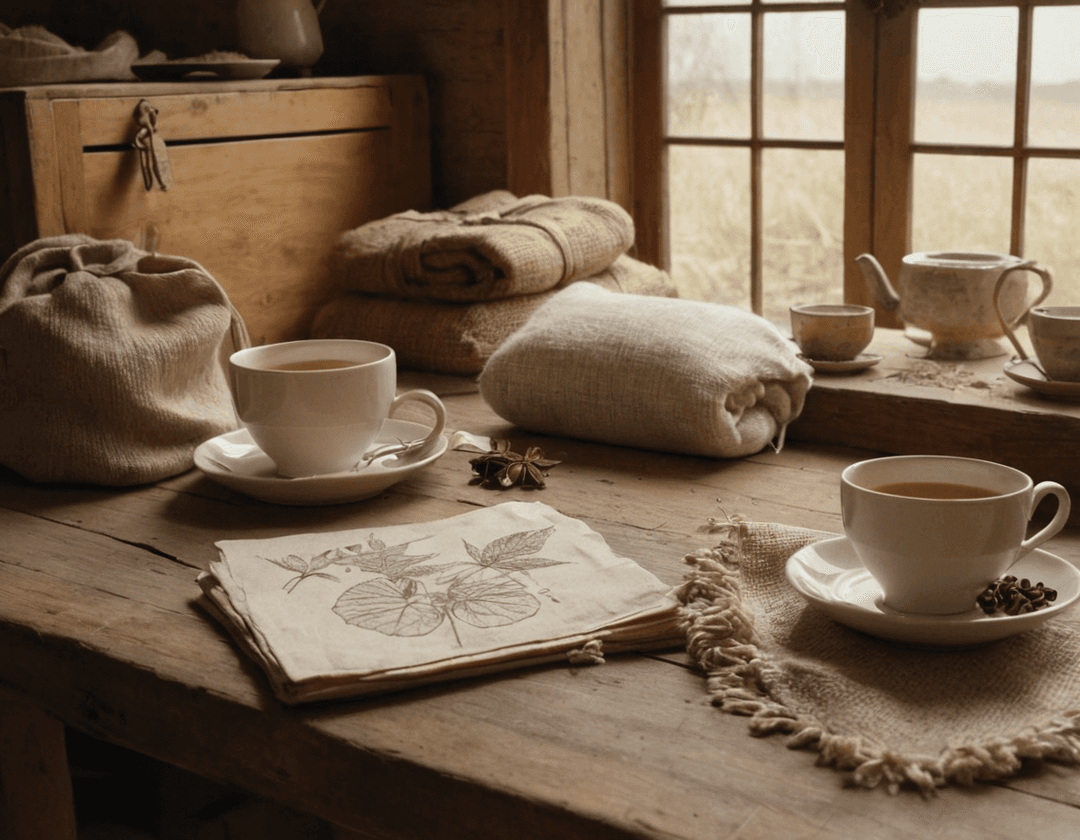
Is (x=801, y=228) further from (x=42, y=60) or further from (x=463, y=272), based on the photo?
(x=42, y=60)

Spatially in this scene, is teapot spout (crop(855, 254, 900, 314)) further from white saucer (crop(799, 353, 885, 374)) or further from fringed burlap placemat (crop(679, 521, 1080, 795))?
fringed burlap placemat (crop(679, 521, 1080, 795))

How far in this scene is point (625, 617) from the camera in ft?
2.45

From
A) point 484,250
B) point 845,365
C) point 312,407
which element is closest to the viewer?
point 312,407

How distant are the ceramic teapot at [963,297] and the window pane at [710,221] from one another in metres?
0.55

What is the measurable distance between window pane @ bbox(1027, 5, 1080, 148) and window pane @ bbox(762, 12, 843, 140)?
28cm

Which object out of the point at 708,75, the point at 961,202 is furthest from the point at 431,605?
the point at 708,75

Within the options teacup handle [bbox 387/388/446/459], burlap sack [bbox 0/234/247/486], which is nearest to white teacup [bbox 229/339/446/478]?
teacup handle [bbox 387/388/446/459]

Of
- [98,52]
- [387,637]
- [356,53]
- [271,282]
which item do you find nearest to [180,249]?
[271,282]

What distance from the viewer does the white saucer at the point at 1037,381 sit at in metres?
1.12

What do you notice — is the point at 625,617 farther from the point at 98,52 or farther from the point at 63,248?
the point at 98,52

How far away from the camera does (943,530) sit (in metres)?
0.68

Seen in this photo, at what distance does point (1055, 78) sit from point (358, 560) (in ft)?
4.05

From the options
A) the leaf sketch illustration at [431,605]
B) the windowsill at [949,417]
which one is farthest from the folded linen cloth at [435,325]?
the leaf sketch illustration at [431,605]

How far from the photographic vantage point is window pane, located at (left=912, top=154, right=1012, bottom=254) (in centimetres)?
166
